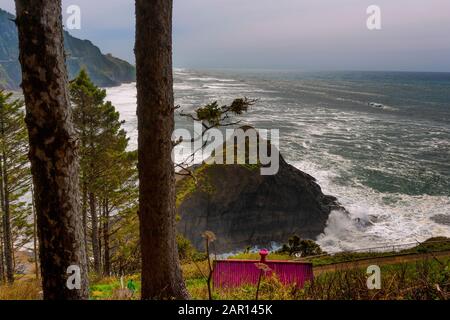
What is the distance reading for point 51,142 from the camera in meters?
3.55

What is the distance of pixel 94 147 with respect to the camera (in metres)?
16.8

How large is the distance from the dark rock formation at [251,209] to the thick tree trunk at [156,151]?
23825 mm

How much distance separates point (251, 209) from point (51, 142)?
93.9 feet

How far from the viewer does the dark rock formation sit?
2948 centimetres

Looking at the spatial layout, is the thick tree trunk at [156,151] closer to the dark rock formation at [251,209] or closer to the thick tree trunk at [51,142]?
the thick tree trunk at [51,142]

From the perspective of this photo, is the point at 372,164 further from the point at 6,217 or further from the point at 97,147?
the point at 6,217

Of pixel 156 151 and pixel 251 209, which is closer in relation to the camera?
pixel 156 151

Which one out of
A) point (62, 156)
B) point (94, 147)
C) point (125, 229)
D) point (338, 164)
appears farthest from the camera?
point (338, 164)

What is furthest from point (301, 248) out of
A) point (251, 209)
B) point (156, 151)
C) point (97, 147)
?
→ point (156, 151)

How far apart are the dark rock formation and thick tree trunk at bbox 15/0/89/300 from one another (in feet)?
81.4

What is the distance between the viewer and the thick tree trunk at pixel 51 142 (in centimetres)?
340

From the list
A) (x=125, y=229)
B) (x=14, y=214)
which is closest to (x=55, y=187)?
(x=125, y=229)

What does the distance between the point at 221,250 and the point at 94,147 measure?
15.3 m
